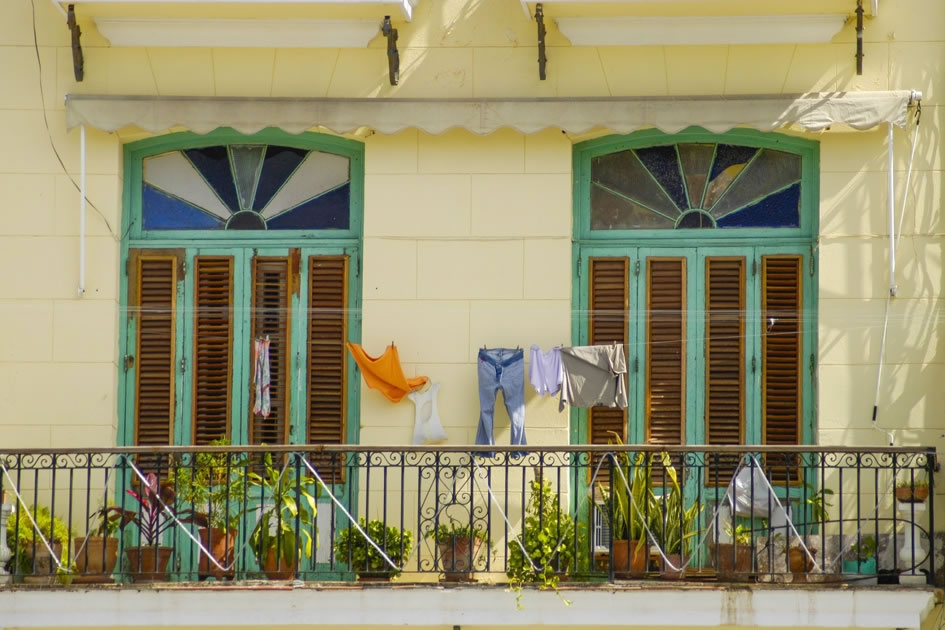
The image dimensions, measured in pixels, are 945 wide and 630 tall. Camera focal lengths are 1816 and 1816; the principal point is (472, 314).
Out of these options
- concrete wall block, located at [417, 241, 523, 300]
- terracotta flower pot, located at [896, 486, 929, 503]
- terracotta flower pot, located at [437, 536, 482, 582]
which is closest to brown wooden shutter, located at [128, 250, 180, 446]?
concrete wall block, located at [417, 241, 523, 300]

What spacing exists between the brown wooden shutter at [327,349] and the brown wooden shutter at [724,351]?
271 cm

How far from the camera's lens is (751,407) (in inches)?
526

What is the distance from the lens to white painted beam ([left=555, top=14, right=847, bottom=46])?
1311 centimetres

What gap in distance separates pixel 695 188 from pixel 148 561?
15.9 ft

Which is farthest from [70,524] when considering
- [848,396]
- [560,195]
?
[848,396]

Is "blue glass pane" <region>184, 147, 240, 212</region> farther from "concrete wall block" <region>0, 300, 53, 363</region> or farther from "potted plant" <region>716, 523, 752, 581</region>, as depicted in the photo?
"potted plant" <region>716, 523, 752, 581</region>

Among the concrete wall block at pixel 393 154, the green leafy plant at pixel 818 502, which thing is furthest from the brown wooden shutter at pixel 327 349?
the green leafy plant at pixel 818 502

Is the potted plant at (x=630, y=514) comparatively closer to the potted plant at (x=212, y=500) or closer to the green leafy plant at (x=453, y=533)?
the green leafy plant at (x=453, y=533)

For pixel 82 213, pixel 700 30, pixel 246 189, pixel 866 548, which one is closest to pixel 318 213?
pixel 246 189

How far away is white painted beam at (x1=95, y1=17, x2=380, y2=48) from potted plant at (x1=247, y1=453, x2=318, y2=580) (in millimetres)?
Answer: 3106

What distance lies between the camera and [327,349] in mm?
13586

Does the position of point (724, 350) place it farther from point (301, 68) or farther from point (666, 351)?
point (301, 68)

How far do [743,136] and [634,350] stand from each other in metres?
1.79

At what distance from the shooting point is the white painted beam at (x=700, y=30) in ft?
43.0
